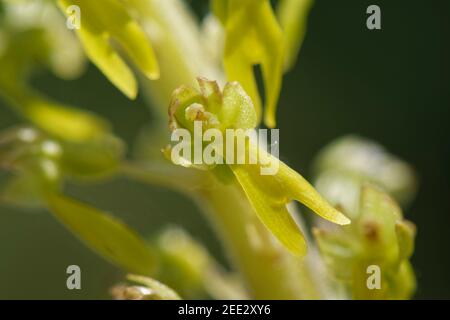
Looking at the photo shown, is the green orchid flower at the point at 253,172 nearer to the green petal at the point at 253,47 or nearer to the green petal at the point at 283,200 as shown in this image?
the green petal at the point at 283,200

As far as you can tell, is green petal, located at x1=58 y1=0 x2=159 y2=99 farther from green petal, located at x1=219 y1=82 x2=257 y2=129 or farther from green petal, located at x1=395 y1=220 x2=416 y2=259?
green petal, located at x1=395 y1=220 x2=416 y2=259

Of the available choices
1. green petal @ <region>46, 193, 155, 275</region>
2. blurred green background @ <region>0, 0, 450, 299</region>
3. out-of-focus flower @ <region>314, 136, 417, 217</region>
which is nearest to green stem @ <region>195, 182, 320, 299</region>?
green petal @ <region>46, 193, 155, 275</region>

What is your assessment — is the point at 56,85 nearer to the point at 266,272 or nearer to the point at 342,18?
the point at 342,18

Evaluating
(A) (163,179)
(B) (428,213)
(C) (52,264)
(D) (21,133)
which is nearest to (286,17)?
(A) (163,179)

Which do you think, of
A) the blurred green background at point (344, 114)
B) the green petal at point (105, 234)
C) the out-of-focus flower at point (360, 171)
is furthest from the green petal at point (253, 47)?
the blurred green background at point (344, 114)

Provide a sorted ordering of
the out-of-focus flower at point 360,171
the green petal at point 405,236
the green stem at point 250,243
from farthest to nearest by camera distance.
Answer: the out-of-focus flower at point 360,171, the green stem at point 250,243, the green petal at point 405,236
